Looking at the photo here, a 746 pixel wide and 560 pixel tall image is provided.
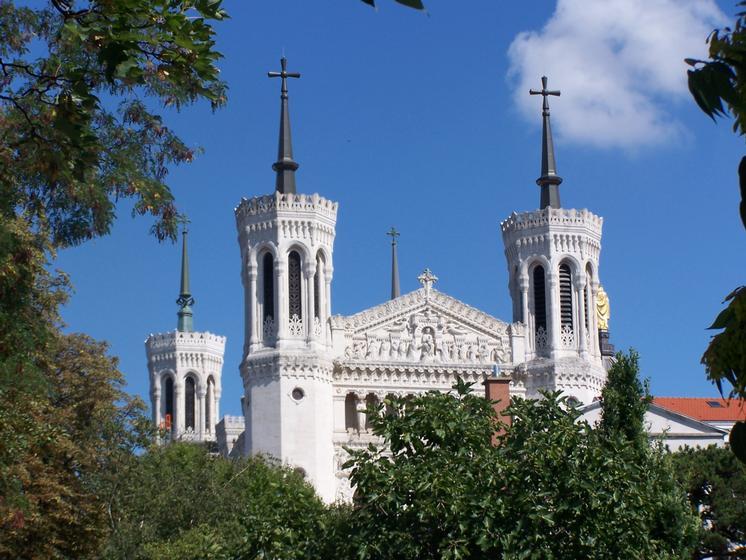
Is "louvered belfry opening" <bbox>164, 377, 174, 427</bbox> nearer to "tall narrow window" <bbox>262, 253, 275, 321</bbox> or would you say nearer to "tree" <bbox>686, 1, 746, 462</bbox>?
"tall narrow window" <bbox>262, 253, 275, 321</bbox>

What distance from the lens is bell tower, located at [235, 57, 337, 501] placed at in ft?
220

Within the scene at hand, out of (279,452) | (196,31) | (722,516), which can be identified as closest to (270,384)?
(279,452)

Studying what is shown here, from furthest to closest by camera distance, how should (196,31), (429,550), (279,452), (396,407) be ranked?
(279,452)
(396,407)
(429,550)
(196,31)

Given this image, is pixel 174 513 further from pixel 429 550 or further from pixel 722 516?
pixel 429 550

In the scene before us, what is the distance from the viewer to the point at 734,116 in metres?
8.71

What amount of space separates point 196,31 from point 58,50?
20.6 feet

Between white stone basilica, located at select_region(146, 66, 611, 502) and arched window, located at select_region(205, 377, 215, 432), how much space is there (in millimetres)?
30959

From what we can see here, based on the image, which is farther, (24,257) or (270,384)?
(270,384)

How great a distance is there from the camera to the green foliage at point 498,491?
2689 centimetres

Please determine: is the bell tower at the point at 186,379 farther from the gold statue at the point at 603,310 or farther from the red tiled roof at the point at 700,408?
the red tiled roof at the point at 700,408

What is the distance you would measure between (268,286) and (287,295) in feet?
4.30

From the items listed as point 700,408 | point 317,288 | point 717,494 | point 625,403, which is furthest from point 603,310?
point 625,403

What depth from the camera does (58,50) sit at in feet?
61.4

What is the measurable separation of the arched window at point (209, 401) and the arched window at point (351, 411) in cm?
3408
